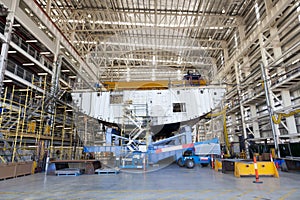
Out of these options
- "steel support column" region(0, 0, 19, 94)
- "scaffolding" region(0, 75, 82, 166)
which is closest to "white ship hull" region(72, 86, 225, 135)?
"scaffolding" region(0, 75, 82, 166)

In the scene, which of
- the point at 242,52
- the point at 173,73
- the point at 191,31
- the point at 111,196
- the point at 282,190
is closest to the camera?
the point at 111,196

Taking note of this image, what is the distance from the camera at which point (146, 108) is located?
10.5 m

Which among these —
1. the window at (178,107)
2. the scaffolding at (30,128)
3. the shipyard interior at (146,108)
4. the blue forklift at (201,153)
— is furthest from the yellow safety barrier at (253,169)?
the scaffolding at (30,128)

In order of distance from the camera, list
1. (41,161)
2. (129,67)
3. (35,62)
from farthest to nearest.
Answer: (129,67) < (35,62) < (41,161)

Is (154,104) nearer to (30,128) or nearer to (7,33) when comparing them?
(30,128)

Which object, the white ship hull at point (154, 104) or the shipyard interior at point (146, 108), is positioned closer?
the shipyard interior at point (146, 108)

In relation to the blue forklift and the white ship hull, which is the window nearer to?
the white ship hull

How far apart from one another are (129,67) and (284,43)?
19.3 metres

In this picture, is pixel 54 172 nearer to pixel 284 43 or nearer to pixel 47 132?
pixel 47 132

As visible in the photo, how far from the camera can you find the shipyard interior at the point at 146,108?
20.7 ft

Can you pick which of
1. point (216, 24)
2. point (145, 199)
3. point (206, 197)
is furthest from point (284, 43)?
point (145, 199)

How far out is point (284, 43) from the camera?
498 inches

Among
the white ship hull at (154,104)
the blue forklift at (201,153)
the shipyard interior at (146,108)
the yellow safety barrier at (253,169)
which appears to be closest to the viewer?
the shipyard interior at (146,108)

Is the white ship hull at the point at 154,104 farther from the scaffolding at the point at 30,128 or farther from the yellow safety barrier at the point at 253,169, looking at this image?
the yellow safety barrier at the point at 253,169
